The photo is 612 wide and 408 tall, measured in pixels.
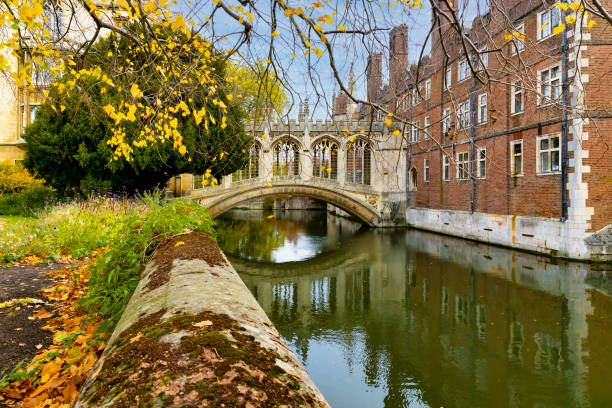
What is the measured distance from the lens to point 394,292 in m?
8.23

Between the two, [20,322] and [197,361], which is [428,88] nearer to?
[20,322]

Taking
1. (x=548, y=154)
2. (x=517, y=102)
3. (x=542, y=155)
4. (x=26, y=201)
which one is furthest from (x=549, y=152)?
(x=26, y=201)

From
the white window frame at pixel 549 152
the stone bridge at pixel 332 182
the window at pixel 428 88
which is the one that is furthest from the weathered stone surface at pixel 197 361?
the window at pixel 428 88

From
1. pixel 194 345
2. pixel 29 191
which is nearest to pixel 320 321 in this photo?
pixel 194 345

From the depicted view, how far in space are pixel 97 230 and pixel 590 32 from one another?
1260cm

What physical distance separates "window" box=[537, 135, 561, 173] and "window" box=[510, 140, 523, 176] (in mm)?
924

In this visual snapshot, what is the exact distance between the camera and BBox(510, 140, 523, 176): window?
42.2 ft

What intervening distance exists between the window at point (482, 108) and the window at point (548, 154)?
2.83 metres

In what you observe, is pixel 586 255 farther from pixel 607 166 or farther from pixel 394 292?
pixel 394 292

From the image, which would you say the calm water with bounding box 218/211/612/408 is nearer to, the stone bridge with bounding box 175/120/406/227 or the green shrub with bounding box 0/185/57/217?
the green shrub with bounding box 0/185/57/217

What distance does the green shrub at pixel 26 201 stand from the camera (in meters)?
Result: 12.3

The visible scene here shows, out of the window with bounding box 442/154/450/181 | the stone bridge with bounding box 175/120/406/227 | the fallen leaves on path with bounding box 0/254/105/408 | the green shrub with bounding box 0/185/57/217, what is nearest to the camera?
the fallen leaves on path with bounding box 0/254/105/408

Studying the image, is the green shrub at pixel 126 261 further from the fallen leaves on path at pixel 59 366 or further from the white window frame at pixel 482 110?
the white window frame at pixel 482 110

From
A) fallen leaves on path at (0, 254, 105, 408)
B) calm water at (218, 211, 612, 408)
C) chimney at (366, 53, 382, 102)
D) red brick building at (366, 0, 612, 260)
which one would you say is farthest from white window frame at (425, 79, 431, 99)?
fallen leaves on path at (0, 254, 105, 408)
